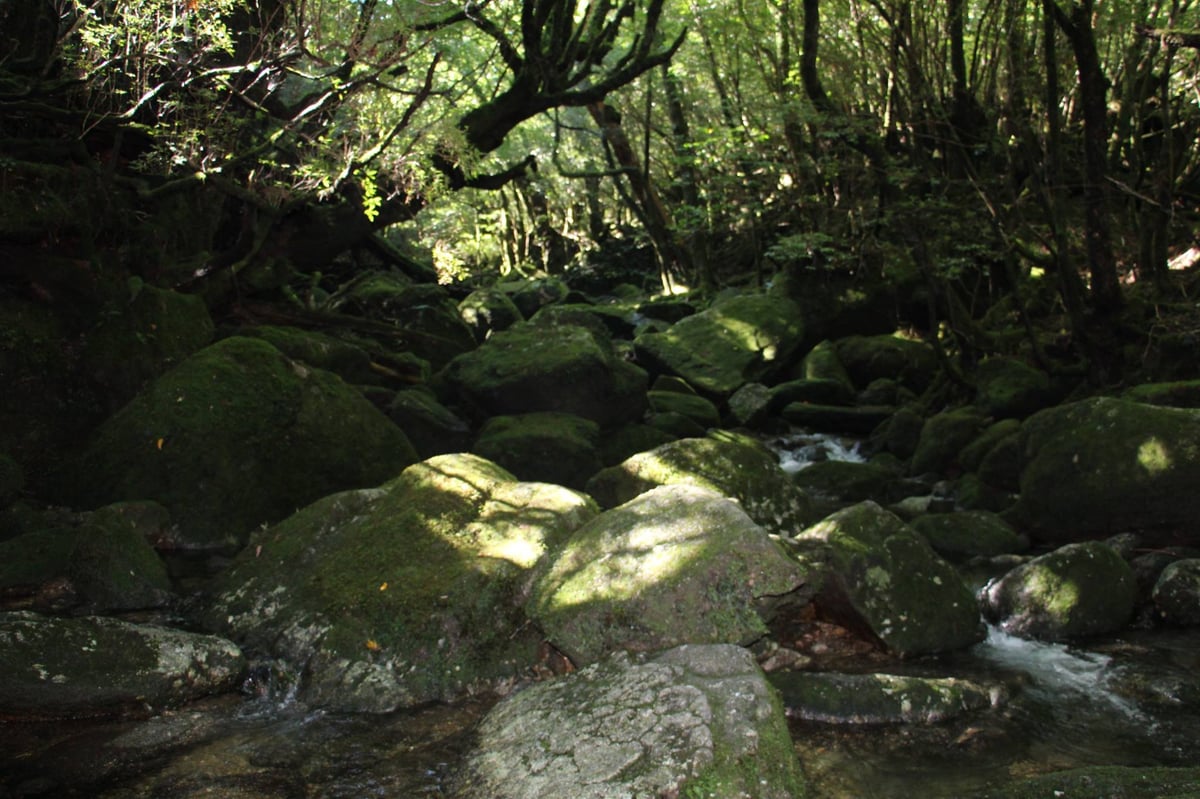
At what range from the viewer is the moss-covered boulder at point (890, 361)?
14.5m

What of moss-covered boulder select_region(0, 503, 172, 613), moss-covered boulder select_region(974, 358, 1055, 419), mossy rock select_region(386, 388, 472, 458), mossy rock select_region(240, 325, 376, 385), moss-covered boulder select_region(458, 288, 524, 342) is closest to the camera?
moss-covered boulder select_region(0, 503, 172, 613)

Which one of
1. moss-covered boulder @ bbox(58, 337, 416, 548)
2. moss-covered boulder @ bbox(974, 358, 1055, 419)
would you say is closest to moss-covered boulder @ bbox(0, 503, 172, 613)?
moss-covered boulder @ bbox(58, 337, 416, 548)

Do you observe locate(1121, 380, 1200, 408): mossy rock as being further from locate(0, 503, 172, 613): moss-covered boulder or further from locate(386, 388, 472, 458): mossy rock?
locate(0, 503, 172, 613): moss-covered boulder

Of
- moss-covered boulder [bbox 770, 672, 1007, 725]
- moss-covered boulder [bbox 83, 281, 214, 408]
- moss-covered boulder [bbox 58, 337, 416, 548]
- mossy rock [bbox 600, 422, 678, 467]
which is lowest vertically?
moss-covered boulder [bbox 770, 672, 1007, 725]

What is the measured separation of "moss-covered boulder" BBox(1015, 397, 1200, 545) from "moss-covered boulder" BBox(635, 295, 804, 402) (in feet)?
21.1

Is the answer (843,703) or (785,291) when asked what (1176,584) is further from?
(785,291)

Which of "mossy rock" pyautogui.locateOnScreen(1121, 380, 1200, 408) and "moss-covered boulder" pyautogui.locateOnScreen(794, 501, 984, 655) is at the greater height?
"moss-covered boulder" pyautogui.locateOnScreen(794, 501, 984, 655)

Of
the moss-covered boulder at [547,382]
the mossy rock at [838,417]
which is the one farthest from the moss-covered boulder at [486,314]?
the mossy rock at [838,417]

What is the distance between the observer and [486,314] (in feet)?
55.8

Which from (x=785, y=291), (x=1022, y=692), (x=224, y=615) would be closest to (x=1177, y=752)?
(x=1022, y=692)

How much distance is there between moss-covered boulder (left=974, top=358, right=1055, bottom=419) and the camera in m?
11.5

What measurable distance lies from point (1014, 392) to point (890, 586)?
283 inches

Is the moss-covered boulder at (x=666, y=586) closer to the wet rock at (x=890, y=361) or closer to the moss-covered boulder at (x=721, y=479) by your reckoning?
the moss-covered boulder at (x=721, y=479)

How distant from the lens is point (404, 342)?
46.2 ft
